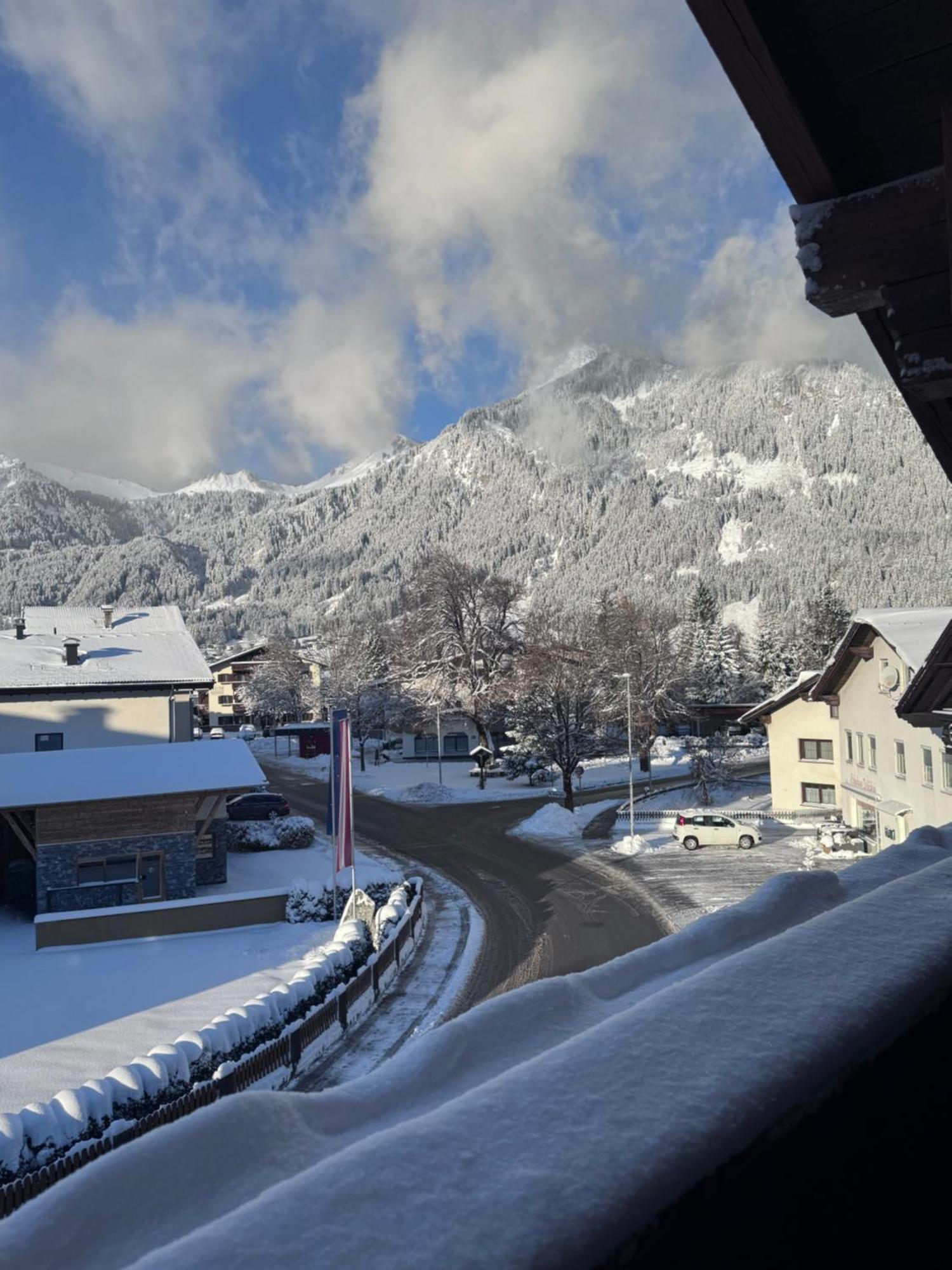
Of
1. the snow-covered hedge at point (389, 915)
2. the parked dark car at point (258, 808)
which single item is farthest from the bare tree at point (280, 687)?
the snow-covered hedge at point (389, 915)

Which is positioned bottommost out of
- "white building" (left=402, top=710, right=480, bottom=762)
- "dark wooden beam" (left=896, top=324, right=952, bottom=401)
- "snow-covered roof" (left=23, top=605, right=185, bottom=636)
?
"white building" (left=402, top=710, right=480, bottom=762)

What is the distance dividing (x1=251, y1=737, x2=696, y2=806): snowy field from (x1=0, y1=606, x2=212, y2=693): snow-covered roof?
13.4 metres

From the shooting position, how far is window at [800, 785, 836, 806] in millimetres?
34375

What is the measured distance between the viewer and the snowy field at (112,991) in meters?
12.5

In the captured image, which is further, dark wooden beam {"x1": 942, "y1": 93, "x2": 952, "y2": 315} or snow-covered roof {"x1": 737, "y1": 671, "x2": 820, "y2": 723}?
snow-covered roof {"x1": 737, "y1": 671, "x2": 820, "y2": 723}

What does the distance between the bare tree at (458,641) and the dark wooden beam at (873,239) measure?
142 ft

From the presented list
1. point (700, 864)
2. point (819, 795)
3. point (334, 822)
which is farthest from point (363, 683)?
point (334, 822)

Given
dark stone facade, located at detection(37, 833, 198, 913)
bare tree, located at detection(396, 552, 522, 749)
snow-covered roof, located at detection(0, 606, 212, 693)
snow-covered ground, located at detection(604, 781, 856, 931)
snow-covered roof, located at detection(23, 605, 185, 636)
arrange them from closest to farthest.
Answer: dark stone facade, located at detection(37, 833, 198, 913) → snow-covered ground, located at detection(604, 781, 856, 931) → snow-covered roof, located at detection(0, 606, 212, 693) → snow-covered roof, located at detection(23, 605, 185, 636) → bare tree, located at detection(396, 552, 522, 749)

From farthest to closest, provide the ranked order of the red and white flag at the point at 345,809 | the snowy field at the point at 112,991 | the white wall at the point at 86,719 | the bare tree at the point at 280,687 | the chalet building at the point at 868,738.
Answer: the bare tree at the point at 280,687 < the white wall at the point at 86,719 < the chalet building at the point at 868,738 < the red and white flag at the point at 345,809 < the snowy field at the point at 112,991

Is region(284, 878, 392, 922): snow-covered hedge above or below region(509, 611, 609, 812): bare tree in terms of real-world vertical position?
below

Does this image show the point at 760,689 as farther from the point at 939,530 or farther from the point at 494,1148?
the point at 939,530

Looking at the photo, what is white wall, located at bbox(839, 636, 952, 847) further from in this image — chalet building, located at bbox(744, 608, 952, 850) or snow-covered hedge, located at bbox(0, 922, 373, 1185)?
snow-covered hedge, located at bbox(0, 922, 373, 1185)

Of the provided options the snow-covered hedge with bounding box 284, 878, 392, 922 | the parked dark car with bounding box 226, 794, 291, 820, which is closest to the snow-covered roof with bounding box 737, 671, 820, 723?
the snow-covered hedge with bounding box 284, 878, 392, 922

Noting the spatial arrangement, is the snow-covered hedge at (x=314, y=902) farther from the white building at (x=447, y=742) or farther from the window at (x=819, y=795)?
the white building at (x=447, y=742)
